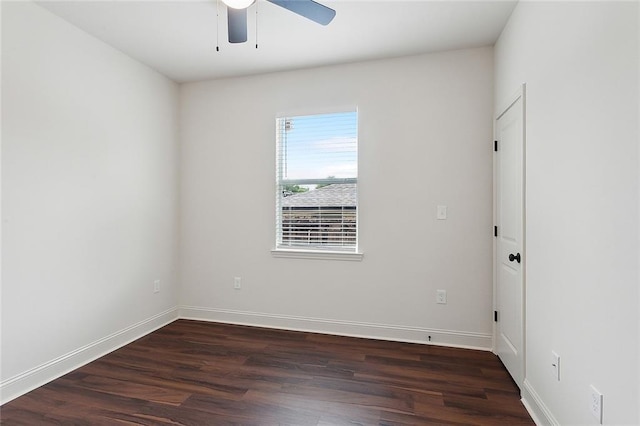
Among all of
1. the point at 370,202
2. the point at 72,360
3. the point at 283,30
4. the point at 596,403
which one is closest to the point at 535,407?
the point at 596,403

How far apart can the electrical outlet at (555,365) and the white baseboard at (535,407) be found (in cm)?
23

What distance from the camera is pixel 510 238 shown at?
2.45 m

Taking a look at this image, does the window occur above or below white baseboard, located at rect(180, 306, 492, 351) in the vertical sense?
above

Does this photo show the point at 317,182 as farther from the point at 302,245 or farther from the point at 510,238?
the point at 510,238

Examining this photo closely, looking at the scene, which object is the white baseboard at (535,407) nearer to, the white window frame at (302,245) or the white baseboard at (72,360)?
the white window frame at (302,245)

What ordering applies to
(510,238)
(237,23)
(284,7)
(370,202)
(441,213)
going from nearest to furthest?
(284,7)
(237,23)
(510,238)
(441,213)
(370,202)

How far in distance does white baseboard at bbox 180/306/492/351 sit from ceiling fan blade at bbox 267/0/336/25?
261 cm

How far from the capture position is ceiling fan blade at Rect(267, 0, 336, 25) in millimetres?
1875

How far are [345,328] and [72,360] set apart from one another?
230cm

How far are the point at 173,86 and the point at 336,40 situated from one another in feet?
6.54

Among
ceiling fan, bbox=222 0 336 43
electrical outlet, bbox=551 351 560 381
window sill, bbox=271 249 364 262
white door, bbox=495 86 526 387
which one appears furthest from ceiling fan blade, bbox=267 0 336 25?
electrical outlet, bbox=551 351 560 381

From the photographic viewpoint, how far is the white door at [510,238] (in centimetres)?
221

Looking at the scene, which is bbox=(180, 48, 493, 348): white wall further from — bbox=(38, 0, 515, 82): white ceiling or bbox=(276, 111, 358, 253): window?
bbox=(38, 0, 515, 82): white ceiling

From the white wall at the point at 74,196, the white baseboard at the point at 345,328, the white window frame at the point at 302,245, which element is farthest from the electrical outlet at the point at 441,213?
the white wall at the point at 74,196
